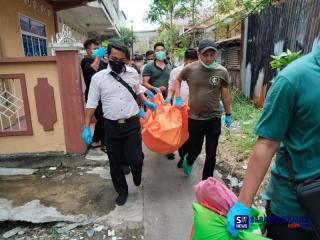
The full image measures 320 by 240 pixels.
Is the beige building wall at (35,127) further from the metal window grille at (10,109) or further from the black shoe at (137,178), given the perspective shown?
the black shoe at (137,178)

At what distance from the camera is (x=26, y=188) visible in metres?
3.71

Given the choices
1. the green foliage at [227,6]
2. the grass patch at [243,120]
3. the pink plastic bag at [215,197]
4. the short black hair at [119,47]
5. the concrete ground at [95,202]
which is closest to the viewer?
the pink plastic bag at [215,197]

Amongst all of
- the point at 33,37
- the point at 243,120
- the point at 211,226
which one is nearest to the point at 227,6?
the point at 243,120

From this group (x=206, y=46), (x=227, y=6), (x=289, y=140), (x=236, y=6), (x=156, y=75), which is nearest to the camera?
(x=289, y=140)

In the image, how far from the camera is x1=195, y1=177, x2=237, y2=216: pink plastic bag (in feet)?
4.98

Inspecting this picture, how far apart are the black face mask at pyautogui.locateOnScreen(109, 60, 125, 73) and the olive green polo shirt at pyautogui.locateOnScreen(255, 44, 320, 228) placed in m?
2.12

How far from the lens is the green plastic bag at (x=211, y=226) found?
141 centimetres

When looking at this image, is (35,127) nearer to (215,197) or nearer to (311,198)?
(215,197)

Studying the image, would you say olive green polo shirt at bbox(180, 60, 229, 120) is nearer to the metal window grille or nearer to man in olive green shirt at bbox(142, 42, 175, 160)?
man in olive green shirt at bbox(142, 42, 175, 160)

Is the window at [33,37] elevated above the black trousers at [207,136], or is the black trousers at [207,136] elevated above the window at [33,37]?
the window at [33,37]

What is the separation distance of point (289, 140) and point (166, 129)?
2.29m

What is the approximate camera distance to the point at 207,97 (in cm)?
348

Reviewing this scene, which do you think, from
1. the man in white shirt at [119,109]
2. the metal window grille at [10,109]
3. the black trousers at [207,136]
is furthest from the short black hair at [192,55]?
the metal window grille at [10,109]

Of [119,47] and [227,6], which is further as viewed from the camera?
[227,6]
